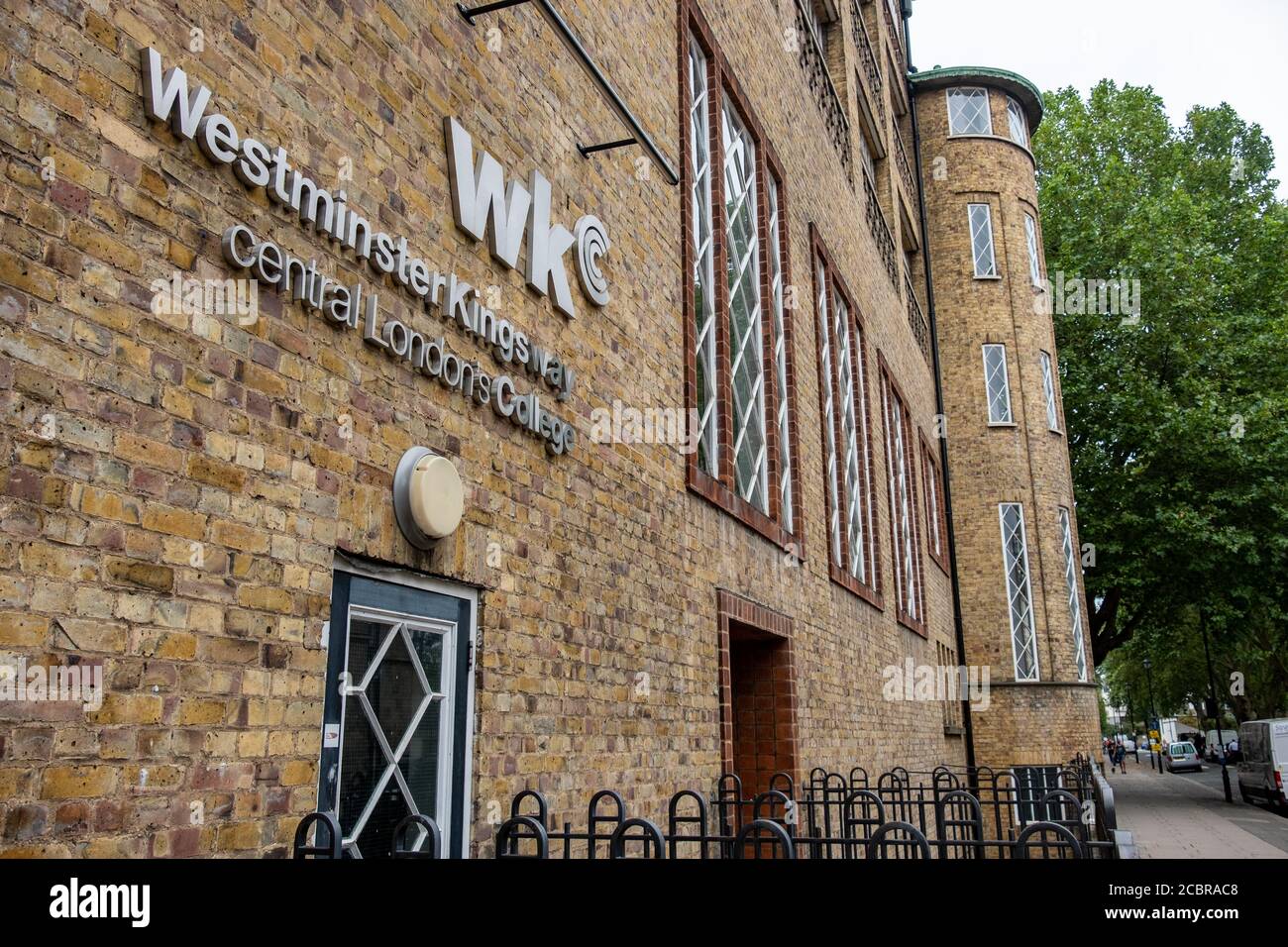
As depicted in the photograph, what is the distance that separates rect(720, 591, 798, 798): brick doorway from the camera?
8797mm

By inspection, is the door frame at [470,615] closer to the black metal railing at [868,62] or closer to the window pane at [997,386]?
the black metal railing at [868,62]

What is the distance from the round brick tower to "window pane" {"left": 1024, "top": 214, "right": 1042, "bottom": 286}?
6 cm

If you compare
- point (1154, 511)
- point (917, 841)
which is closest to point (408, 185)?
point (917, 841)

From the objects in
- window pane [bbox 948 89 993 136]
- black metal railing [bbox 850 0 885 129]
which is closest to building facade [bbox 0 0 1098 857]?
black metal railing [bbox 850 0 885 129]

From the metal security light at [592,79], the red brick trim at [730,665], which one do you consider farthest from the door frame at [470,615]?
the red brick trim at [730,665]

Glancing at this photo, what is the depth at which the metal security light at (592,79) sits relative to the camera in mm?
4805

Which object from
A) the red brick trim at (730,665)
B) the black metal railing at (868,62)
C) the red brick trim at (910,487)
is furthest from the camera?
the black metal railing at (868,62)

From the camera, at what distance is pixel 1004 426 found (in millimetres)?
24719

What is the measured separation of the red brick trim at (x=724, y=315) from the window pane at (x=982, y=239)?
16843 mm

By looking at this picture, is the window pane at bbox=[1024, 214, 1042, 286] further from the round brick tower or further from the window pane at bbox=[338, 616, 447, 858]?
the window pane at bbox=[338, 616, 447, 858]

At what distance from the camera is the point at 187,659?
9.47 ft

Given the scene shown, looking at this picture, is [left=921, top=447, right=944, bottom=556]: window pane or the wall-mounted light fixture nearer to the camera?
the wall-mounted light fixture

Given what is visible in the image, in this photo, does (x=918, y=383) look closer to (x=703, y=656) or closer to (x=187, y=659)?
(x=703, y=656)
